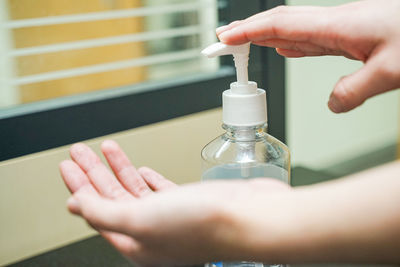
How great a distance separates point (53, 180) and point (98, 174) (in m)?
0.21

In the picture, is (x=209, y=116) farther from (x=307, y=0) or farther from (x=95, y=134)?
(x=307, y=0)

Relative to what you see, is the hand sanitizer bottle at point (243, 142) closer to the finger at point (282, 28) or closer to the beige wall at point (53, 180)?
the finger at point (282, 28)

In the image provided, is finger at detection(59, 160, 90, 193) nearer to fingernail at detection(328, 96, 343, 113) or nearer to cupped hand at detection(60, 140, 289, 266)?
cupped hand at detection(60, 140, 289, 266)

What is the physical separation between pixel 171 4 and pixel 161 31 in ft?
0.17

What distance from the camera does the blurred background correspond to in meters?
0.65

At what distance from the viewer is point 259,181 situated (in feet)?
1.28

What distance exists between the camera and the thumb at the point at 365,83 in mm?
464

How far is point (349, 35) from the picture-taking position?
49cm

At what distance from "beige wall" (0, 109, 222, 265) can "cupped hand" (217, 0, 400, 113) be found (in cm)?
28

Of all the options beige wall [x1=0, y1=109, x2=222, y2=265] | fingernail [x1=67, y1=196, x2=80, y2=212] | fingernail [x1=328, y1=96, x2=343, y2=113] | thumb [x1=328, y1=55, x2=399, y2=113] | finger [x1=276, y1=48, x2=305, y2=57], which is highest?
finger [x1=276, y1=48, x2=305, y2=57]


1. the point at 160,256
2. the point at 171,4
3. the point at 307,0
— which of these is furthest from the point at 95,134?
the point at 307,0

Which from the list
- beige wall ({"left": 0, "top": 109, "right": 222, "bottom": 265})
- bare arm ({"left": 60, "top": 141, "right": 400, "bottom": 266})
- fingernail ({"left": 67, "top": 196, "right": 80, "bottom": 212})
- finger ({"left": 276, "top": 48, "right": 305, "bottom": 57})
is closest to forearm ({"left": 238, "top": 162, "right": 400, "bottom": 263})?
bare arm ({"left": 60, "top": 141, "right": 400, "bottom": 266})

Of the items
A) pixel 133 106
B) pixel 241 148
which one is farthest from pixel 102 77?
pixel 241 148

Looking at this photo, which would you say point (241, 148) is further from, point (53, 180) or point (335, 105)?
point (53, 180)
